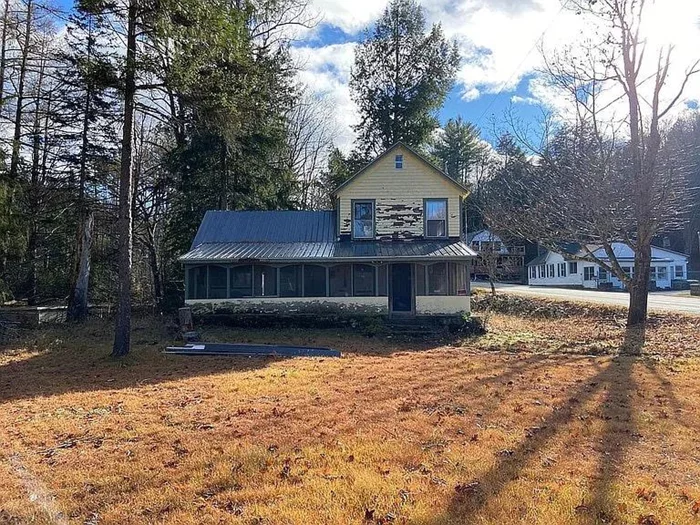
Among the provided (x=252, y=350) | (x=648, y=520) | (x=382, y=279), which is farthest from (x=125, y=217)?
(x=648, y=520)

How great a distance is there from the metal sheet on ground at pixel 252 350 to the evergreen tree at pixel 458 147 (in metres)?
43.7

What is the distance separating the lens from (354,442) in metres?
5.25

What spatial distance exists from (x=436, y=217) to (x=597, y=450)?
45.4 ft

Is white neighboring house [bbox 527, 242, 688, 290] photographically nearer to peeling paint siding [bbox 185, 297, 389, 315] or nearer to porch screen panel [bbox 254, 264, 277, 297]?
peeling paint siding [bbox 185, 297, 389, 315]

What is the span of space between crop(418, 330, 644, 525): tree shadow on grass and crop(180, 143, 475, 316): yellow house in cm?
848

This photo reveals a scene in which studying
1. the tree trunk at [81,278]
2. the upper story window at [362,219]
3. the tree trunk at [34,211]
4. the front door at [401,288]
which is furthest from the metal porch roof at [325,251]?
the tree trunk at [34,211]

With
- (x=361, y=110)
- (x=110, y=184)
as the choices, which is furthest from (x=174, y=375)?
(x=361, y=110)

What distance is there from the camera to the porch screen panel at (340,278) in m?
17.1

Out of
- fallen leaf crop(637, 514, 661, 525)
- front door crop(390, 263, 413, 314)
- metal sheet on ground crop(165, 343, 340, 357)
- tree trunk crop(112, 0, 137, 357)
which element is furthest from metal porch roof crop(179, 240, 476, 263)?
fallen leaf crop(637, 514, 661, 525)

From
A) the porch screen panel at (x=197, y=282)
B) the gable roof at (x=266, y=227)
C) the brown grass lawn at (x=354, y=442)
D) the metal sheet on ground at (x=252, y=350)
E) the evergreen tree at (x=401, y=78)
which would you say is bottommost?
the metal sheet on ground at (x=252, y=350)

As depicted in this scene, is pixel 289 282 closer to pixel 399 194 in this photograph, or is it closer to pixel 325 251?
pixel 325 251

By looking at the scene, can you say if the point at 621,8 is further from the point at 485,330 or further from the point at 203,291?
the point at 203,291

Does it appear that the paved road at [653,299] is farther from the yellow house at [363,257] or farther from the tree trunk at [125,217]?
the tree trunk at [125,217]

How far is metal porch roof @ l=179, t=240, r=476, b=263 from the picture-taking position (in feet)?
53.6
